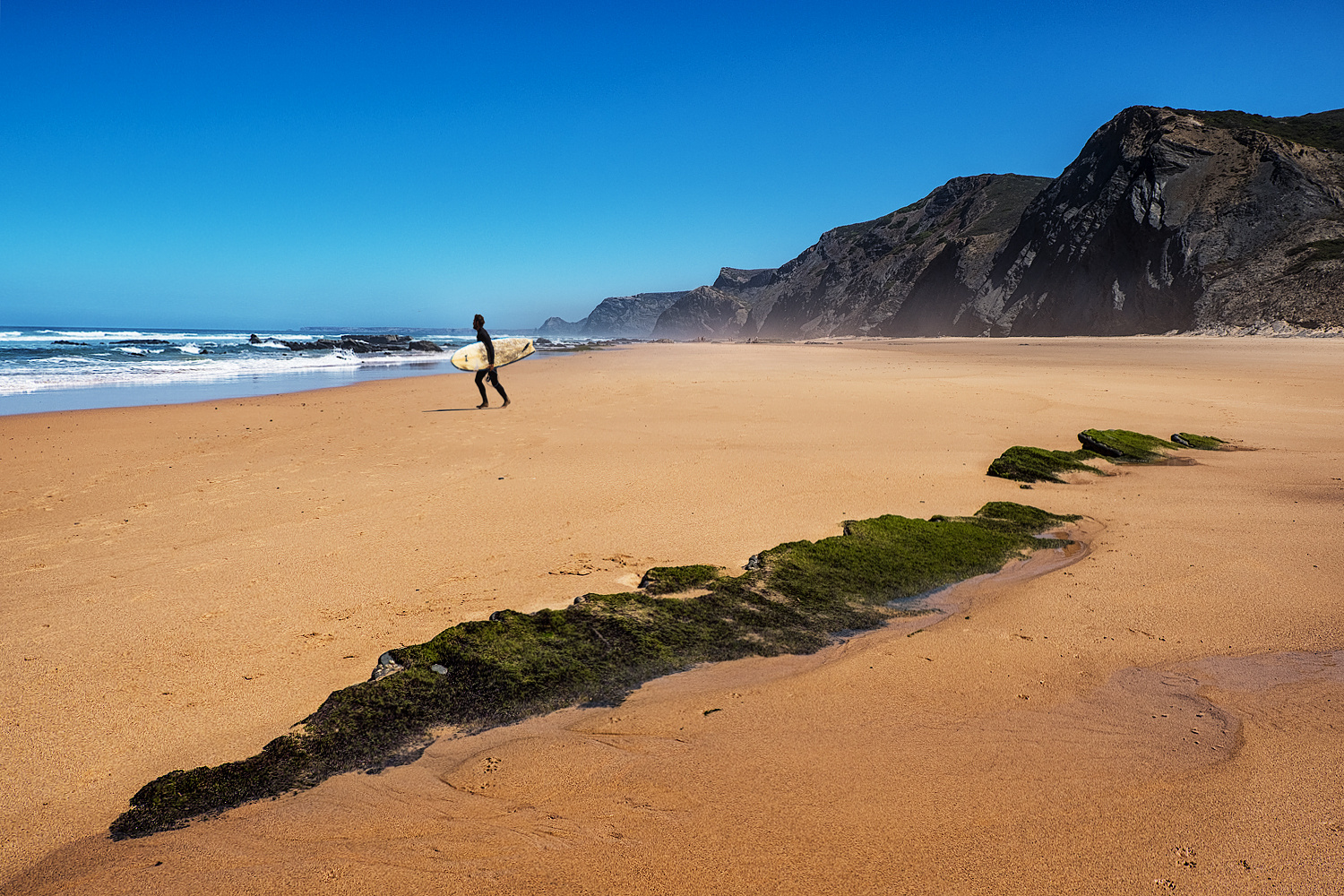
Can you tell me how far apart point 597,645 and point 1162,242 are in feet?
195

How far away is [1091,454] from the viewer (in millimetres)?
8352

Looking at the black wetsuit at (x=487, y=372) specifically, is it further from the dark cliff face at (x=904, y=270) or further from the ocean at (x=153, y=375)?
the dark cliff face at (x=904, y=270)

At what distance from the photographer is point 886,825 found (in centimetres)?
233

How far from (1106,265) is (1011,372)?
4215 centimetres

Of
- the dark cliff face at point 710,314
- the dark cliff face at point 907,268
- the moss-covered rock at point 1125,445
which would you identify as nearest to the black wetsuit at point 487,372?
the moss-covered rock at point 1125,445

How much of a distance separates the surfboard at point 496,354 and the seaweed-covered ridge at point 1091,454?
38.6 ft

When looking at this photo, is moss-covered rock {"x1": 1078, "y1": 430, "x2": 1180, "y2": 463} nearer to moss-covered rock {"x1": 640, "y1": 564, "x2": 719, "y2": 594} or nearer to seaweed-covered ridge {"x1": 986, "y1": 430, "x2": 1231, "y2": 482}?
seaweed-covered ridge {"x1": 986, "y1": 430, "x2": 1231, "y2": 482}

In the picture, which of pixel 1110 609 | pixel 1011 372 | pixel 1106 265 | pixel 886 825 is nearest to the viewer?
pixel 886 825

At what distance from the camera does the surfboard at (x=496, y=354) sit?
16.9 metres

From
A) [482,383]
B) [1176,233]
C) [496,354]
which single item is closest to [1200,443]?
[482,383]

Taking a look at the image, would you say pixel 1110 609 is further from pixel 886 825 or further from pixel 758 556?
pixel 886 825

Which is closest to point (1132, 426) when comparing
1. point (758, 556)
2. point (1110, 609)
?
point (1110, 609)

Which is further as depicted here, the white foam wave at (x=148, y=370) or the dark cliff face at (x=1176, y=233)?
the dark cliff face at (x=1176, y=233)

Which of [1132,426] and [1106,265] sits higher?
[1106,265]
